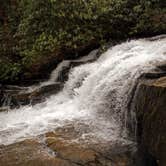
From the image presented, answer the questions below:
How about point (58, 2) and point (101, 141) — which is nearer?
point (101, 141)

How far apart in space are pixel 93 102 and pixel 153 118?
266 cm

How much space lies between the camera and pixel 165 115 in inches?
227

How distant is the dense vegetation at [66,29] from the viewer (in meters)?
12.1

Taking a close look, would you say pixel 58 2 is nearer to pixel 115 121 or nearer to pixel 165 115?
pixel 115 121

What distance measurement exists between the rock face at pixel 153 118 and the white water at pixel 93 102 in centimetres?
77

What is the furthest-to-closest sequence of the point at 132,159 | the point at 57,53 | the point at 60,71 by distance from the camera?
the point at 57,53
the point at 60,71
the point at 132,159

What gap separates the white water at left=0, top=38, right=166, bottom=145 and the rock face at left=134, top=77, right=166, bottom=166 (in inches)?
30.2

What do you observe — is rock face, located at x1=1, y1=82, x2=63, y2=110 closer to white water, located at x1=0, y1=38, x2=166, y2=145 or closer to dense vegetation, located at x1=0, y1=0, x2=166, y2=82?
white water, located at x1=0, y1=38, x2=166, y2=145

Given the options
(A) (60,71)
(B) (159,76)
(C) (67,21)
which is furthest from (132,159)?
(C) (67,21)

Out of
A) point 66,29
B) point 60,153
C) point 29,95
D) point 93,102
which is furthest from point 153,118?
point 66,29

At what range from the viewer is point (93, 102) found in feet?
28.2

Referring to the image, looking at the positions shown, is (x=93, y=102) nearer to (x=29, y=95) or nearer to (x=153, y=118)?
(x=29, y=95)

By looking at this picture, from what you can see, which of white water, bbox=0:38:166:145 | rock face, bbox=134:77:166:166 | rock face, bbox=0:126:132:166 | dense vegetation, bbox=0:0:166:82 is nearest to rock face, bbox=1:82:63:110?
white water, bbox=0:38:166:145

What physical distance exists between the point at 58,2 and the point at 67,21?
71cm
